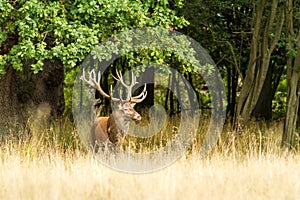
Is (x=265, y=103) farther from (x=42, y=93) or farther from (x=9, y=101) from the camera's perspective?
(x=9, y=101)

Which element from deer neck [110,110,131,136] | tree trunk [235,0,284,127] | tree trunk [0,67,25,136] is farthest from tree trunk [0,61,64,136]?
tree trunk [235,0,284,127]

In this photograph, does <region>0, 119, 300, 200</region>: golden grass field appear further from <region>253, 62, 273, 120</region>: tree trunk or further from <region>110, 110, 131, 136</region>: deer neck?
<region>253, 62, 273, 120</region>: tree trunk

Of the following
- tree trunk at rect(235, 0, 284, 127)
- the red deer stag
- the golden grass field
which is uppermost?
tree trunk at rect(235, 0, 284, 127)

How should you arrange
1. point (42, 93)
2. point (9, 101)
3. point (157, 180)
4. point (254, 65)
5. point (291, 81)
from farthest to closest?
point (42, 93) < point (9, 101) < point (254, 65) < point (291, 81) < point (157, 180)

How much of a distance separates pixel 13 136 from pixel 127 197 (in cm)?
602

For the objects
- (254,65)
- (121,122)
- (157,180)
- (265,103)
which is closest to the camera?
(157,180)

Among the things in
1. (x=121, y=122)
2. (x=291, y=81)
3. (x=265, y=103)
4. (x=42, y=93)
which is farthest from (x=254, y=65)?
(x=265, y=103)

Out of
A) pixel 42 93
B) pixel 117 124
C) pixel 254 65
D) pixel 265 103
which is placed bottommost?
pixel 117 124

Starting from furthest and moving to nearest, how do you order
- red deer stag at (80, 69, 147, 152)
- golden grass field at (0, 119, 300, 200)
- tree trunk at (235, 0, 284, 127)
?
tree trunk at (235, 0, 284, 127) → red deer stag at (80, 69, 147, 152) → golden grass field at (0, 119, 300, 200)

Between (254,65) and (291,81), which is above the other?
(254,65)

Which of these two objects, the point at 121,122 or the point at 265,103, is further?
the point at 265,103

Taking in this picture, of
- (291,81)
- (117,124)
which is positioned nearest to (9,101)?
(117,124)

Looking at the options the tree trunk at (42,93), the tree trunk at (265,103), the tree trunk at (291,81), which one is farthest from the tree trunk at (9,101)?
the tree trunk at (265,103)

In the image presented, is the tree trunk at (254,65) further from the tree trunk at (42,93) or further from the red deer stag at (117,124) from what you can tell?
the tree trunk at (42,93)
